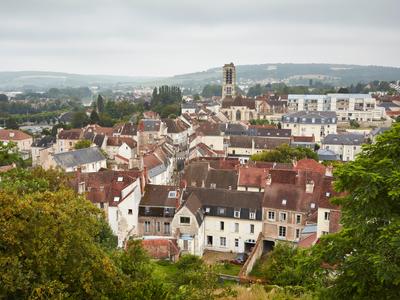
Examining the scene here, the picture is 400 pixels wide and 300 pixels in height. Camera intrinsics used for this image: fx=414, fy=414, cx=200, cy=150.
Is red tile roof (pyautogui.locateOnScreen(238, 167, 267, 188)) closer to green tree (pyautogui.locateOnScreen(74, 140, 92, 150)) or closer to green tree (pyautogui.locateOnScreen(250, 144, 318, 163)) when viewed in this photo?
green tree (pyautogui.locateOnScreen(250, 144, 318, 163))

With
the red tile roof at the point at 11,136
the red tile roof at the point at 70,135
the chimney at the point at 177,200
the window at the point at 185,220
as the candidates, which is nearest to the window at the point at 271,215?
the window at the point at 185,220

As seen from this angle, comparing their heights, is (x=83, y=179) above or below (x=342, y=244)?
below

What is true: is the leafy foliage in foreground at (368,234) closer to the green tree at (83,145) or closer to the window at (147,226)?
the window at (147,226)

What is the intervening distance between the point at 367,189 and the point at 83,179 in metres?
33.2

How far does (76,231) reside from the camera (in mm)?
13742

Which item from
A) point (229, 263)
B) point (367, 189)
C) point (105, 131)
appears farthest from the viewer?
point (105, 131)

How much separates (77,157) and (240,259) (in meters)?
33.3

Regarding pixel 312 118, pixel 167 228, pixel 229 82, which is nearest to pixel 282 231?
pixel 167 228

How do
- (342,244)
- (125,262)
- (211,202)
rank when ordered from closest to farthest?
(342,244) → (125,262) → (211,202)

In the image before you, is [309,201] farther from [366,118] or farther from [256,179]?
[366,118]

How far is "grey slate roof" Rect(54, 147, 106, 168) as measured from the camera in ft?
187

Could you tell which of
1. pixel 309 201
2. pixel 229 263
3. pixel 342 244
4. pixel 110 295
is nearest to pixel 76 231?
pixel 110 295

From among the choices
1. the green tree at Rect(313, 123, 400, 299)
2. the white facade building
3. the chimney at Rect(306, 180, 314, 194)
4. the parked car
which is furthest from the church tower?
the green tree at Rect(313, 123, 400, 299)

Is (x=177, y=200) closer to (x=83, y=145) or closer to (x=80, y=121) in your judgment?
(x=83, y=145)
